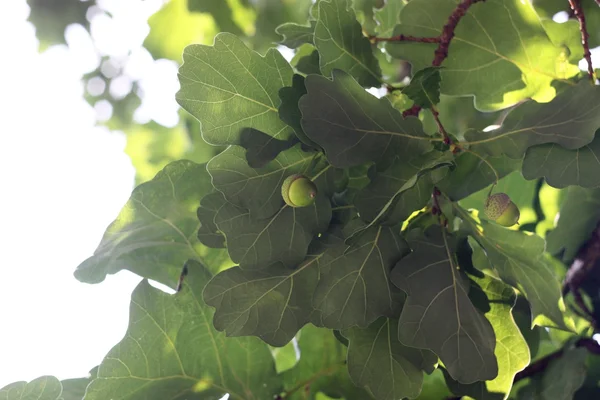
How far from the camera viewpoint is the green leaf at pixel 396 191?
108 cm

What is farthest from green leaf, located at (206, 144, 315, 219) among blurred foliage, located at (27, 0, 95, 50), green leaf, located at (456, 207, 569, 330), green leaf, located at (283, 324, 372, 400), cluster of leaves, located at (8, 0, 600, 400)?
blurred foliage, located at (27, 0, 95, 50)

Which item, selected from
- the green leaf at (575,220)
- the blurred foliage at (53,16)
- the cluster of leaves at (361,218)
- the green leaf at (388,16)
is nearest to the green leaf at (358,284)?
the cluster of leaves at (361,218)

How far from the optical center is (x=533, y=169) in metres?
1.10

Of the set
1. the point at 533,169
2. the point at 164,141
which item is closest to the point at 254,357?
the point at 533,169

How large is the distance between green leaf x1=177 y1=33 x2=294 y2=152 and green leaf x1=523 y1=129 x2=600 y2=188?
45 centimetres

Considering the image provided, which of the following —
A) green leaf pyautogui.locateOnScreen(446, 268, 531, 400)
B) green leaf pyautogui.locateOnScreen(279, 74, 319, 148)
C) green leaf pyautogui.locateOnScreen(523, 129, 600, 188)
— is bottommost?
green leaf pyautogui.locateOnScreen(446, 268, 531, 400)

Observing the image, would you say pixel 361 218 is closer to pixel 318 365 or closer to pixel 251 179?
pixel 251 179

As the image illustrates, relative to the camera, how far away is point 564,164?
108 cm

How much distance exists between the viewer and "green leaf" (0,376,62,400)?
4.52 feet

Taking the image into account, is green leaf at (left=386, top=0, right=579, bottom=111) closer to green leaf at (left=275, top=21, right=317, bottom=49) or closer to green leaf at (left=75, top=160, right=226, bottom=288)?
green leaf at (left=275, top=21, right=317, bottom=49)

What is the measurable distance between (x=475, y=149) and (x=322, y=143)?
0.33m

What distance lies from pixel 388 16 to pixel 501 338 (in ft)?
3.65

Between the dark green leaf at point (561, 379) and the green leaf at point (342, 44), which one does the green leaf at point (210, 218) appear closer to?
the green leaf at point (342, 44)

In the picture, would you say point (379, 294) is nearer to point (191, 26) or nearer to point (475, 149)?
point (475, 149)
